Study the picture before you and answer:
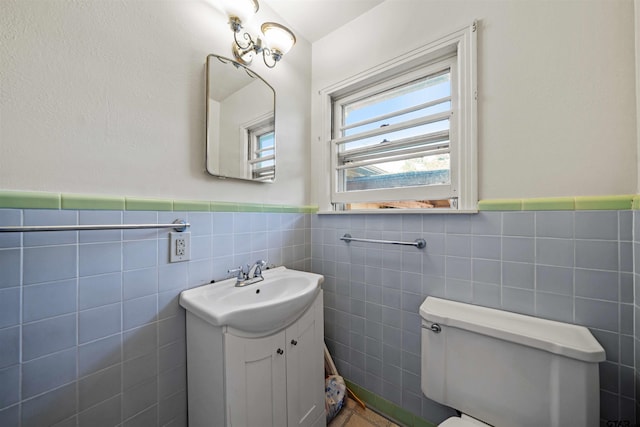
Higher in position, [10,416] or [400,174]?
[400,174]

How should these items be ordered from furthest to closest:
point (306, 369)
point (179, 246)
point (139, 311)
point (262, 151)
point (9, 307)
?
point (262, 151) < point (306, 369) < point (179, 246) < point (139, 311) < point (9, 307)

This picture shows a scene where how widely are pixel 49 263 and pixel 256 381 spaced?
791mm

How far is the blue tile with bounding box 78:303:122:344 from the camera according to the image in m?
0.77

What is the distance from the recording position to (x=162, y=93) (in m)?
0.97

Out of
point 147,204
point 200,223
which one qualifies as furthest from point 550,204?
point 147,204

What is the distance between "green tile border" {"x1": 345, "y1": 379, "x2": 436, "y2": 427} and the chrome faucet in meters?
0.97

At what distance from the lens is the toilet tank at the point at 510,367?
2.45 ft

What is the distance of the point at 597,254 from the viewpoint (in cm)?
86

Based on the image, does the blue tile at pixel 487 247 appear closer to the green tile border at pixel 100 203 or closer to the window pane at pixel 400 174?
the window pane at pixel 400 174

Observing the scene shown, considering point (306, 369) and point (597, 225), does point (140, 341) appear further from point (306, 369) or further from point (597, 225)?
point (597, 225)

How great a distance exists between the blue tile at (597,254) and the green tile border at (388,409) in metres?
1.04

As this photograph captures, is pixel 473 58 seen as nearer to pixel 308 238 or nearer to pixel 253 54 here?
pixel 253 54

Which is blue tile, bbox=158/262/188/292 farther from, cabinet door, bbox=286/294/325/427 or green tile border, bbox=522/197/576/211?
green tile border, bbox=522/197/576/211

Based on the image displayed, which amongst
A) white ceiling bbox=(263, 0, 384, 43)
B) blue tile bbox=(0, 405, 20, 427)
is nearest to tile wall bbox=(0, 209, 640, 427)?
blue tile bbox=(0, 405, 20, 427)
